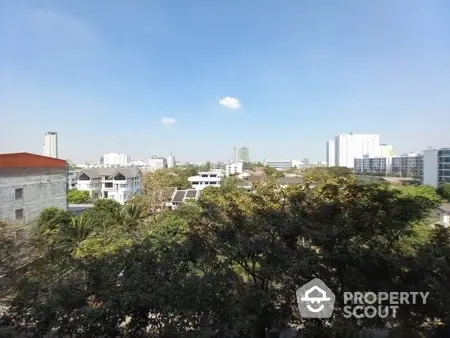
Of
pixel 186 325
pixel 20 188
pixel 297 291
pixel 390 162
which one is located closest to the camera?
pixel 186 325

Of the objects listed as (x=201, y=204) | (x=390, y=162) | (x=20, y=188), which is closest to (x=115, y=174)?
(x=20, y=188)

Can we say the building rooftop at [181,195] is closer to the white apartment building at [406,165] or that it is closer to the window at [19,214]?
the window at [19,214]

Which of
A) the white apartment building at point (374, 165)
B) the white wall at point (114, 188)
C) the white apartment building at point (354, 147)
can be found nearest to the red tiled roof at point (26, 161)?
the white wall at point (114, 188)

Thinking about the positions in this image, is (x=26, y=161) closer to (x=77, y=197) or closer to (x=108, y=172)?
(x=77, y=197)

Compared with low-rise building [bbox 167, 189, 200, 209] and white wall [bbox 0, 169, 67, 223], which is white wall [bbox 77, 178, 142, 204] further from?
white wall [bbox 0, 169, 67, 223]

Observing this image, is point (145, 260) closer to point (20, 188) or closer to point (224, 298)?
point (224, 298)
